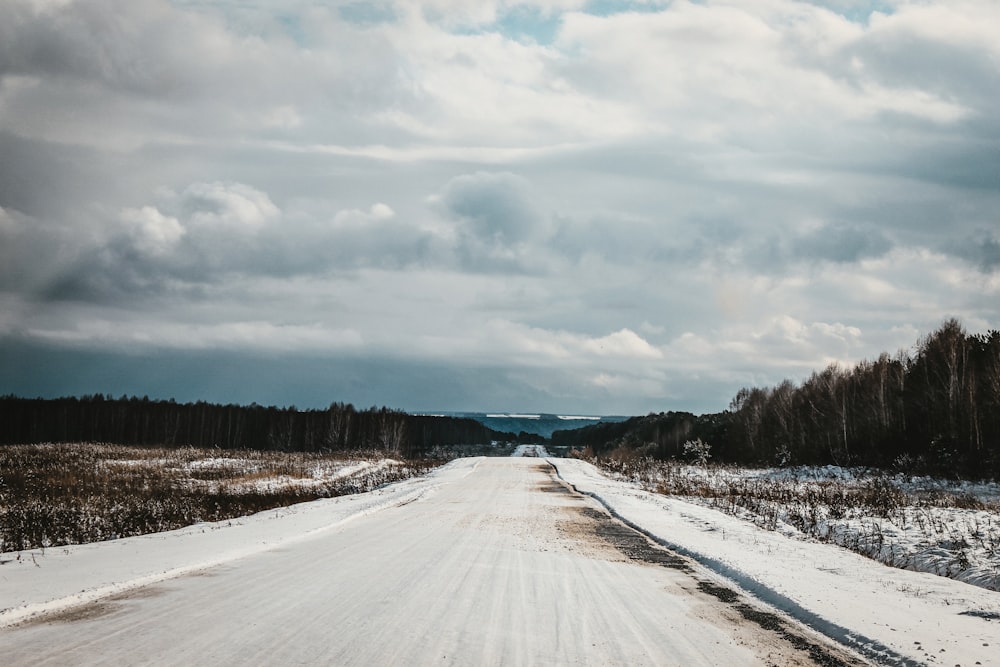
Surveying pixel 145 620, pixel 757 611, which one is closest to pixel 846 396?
pixel 757 611

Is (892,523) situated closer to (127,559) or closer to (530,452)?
(127,559)

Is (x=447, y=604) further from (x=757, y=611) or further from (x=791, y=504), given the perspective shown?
(x=791, y=504)

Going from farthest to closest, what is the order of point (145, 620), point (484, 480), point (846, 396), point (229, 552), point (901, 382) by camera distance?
point (846, 396), point (901, 382), point (484, 480), point (229, 552), point (145, 620)

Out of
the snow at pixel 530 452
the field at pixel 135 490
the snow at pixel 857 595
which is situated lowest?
the snow at pixel 530 452

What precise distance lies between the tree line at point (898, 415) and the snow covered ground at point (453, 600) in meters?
29.9

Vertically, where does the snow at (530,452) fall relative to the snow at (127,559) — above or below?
below

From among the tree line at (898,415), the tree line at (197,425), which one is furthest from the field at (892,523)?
the tree line at (197,425)

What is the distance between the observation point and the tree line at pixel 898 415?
1489 inches

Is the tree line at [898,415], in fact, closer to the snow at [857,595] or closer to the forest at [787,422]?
the forest at [787,422]

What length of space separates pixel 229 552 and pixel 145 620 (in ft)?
14.8

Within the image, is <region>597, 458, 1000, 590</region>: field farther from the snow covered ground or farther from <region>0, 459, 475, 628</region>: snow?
<region>0, 459, 475, 628</region>: snow

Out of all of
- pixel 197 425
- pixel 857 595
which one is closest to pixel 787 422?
pixel 857 595

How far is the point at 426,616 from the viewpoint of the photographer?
7.07 metres

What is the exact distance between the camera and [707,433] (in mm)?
92750
